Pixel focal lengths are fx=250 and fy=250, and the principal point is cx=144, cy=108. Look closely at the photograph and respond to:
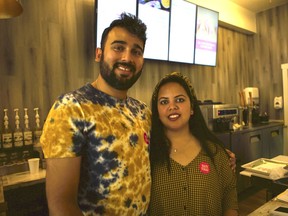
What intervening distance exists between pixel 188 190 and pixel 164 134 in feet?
1.13

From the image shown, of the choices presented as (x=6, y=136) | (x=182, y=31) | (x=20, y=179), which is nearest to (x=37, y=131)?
(x=6, y=136)

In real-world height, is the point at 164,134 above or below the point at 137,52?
below

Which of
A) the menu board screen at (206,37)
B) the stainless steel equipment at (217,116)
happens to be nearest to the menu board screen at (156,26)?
the menu board screen at (206,37)

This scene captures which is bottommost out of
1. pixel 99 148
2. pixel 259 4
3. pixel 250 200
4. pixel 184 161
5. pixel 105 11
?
pixel 250 200

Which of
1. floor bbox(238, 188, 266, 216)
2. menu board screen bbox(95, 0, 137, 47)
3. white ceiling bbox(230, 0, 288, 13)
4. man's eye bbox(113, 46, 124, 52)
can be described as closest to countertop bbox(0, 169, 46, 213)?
man's eye bbox(113, 46, 124, 52)

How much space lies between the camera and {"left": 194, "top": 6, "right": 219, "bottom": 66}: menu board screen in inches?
135

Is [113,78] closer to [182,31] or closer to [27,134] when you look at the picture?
[27,134]

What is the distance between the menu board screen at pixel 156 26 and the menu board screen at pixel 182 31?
0.11 metres

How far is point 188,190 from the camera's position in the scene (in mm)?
1279

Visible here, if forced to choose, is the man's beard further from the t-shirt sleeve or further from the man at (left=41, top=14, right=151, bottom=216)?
the t-shirt sleeve

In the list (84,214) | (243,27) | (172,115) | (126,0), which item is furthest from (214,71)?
(84,214)

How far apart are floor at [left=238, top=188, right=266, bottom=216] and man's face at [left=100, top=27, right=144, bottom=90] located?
8.51 ft

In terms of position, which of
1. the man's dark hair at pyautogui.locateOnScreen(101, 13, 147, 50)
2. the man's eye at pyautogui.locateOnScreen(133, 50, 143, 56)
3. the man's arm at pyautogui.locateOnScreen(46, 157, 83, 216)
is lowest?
the man's arm at pyautogui.locateOnScreen(46, 157, 83, 216)

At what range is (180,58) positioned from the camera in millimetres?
3279
